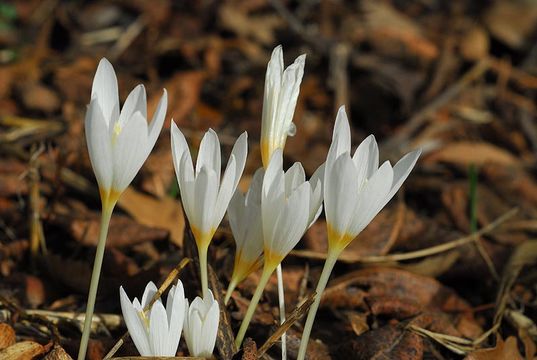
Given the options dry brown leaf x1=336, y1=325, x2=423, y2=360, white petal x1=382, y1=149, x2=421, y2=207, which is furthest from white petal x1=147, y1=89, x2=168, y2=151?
dry brown leaf x1=336, y1=325, x2=423, y2=360

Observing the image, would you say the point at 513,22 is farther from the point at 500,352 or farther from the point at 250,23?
the point at 500,352

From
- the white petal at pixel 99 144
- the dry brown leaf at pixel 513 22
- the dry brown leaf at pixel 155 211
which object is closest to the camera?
the white petal at pixel 99 144

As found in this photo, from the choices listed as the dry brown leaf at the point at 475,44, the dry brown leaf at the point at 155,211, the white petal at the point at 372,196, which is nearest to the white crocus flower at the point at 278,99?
the white petal at the point at 372,196

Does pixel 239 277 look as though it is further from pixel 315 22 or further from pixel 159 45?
pixel 315 22

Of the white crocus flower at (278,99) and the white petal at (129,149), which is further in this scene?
the white crocus flower at (278,99)

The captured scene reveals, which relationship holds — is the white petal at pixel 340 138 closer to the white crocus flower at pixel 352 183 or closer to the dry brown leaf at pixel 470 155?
the white crocus flower at pixel 352 183

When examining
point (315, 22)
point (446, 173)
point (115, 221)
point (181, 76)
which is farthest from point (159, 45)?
point (115, 221)

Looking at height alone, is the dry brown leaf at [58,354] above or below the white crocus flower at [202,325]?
below

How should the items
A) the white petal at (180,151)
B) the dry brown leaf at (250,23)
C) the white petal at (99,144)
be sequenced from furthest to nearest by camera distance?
the dry brown leaf at (250,23) → the white petal at (180,151) → the white petal at (99,144)
